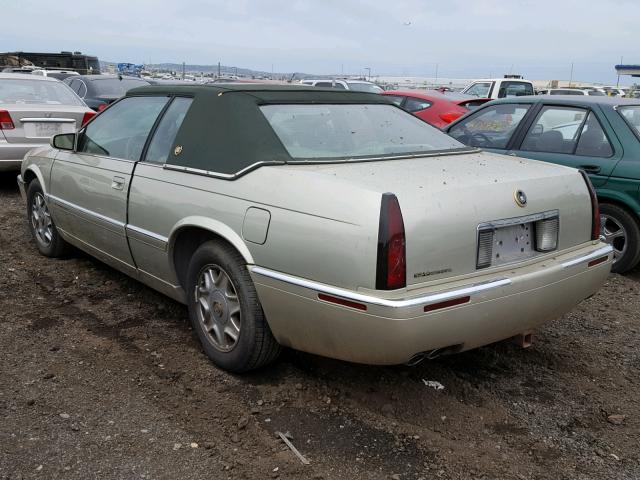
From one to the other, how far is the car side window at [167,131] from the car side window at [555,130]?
338 cm

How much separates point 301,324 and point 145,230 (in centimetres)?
138

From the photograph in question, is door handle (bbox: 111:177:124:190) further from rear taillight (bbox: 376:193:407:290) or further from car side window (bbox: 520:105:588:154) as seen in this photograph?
car side window (bbox: 520:105:588:154)

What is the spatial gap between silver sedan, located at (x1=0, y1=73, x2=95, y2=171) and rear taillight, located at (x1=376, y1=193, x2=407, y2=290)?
6468 mm

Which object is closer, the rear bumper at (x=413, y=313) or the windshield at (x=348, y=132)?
the rear bumper at (x=413, y=313)

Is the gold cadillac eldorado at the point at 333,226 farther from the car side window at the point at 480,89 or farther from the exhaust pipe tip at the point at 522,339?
the car side window at the point at 480,89

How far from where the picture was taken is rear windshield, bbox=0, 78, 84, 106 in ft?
26.9

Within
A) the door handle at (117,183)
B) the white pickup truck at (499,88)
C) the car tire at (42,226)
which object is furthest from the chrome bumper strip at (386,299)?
the white pickup truck at (499,88)

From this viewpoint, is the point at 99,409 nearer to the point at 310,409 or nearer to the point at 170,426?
the point at 170,426

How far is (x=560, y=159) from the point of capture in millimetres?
5500

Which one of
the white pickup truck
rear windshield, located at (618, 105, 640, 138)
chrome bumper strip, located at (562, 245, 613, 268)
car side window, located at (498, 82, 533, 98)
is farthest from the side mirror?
car side window, located at (498, 82, 533, 98)

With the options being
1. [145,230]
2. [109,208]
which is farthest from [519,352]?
[109,208]

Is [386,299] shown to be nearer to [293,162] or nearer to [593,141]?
[293,162]

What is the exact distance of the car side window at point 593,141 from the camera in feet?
17.5

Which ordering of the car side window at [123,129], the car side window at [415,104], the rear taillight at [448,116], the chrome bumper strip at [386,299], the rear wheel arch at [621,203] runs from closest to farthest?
the chrome bumper strip at [386,299], the car side window at [123,129], the rear wheel arch at [621,203], the rear taillight at [448,116], the car side window at [415,104]
